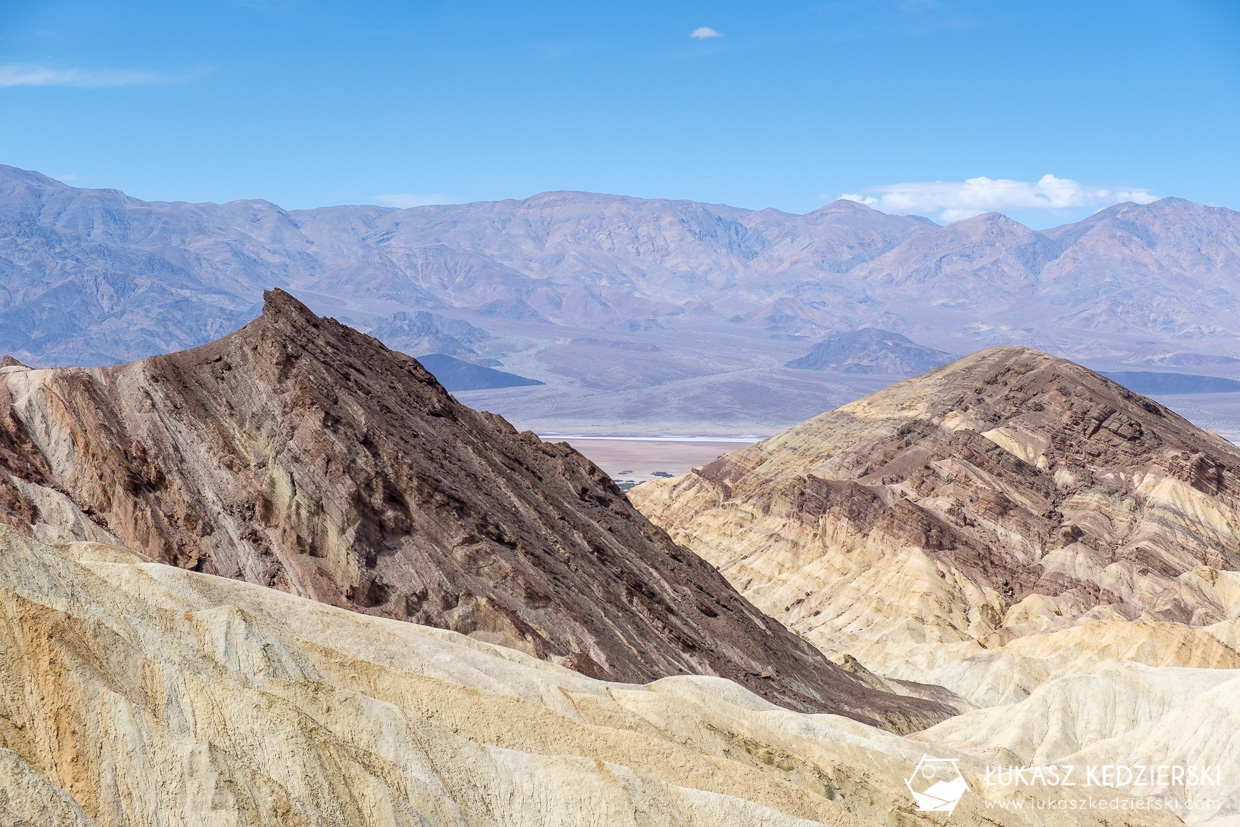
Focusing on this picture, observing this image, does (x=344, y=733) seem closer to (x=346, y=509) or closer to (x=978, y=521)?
(x=346, y=509)

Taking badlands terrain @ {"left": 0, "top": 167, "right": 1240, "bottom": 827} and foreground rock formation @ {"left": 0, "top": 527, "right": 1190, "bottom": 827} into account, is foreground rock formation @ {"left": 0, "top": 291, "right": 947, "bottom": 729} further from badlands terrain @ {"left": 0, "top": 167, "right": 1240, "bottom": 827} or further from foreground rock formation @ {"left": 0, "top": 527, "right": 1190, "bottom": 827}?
foreground rock formation @ {"left": 0, "top": 527, "right": 1190, "bottom": 827}

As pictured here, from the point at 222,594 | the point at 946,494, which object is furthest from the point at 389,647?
the point at 946,494

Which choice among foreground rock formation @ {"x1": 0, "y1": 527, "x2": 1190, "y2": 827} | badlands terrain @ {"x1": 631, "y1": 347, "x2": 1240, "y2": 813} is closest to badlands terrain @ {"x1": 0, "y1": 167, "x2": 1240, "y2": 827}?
foreground rock formation @ {"x1": 0, "y1": 527, "x2": 1190, "y2": 827}

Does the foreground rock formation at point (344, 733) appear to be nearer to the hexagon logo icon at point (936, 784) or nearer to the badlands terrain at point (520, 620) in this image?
the badlands terrain at point (520, 620)

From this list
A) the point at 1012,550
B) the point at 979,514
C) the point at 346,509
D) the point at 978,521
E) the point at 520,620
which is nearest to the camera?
the point at 520,620

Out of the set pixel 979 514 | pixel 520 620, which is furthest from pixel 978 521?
pixel 520 620

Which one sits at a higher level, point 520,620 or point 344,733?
point 344,733
